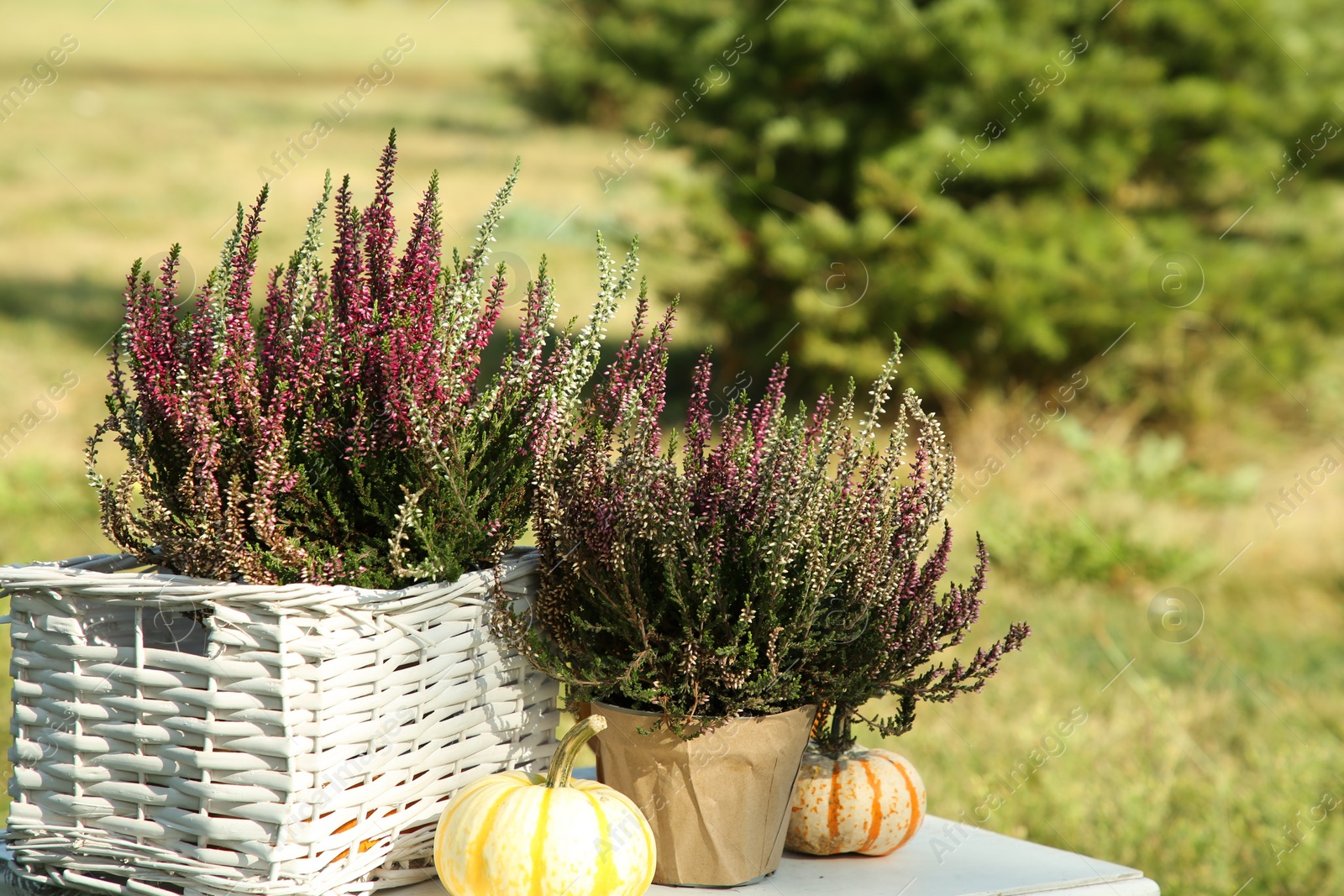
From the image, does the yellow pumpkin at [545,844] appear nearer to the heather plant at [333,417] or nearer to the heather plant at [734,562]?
the heather plant at [734,562]

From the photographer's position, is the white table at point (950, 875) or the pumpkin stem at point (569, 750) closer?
the pumpkin stem at point (569, 750)

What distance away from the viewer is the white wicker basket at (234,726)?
1512mm

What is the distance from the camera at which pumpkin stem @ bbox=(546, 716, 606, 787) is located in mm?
1643

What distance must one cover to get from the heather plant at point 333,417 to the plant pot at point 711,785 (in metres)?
0.35

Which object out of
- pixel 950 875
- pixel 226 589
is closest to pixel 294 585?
pixel 226 589

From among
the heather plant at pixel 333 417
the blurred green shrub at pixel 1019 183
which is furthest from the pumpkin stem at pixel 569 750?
the blurred green shrub at pixel 1019 183

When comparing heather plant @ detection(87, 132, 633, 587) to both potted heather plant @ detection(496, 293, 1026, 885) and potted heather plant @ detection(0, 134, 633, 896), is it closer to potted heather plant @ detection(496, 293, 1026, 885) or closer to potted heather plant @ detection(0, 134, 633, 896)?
potted heather plant @ detection(0, 134, 633, 896)

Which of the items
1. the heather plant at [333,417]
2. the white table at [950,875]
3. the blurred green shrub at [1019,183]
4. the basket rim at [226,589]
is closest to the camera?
the basket rim at [226,589]

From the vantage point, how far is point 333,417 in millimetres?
1692

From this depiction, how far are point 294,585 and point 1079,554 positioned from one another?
14.8 feet

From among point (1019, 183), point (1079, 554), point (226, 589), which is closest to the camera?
point (226, 589)

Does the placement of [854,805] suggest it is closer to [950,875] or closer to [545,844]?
[950,875]

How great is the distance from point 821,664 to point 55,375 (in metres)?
7.09

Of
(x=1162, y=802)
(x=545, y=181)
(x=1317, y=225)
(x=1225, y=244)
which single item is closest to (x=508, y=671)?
(x=1162, y=802)
